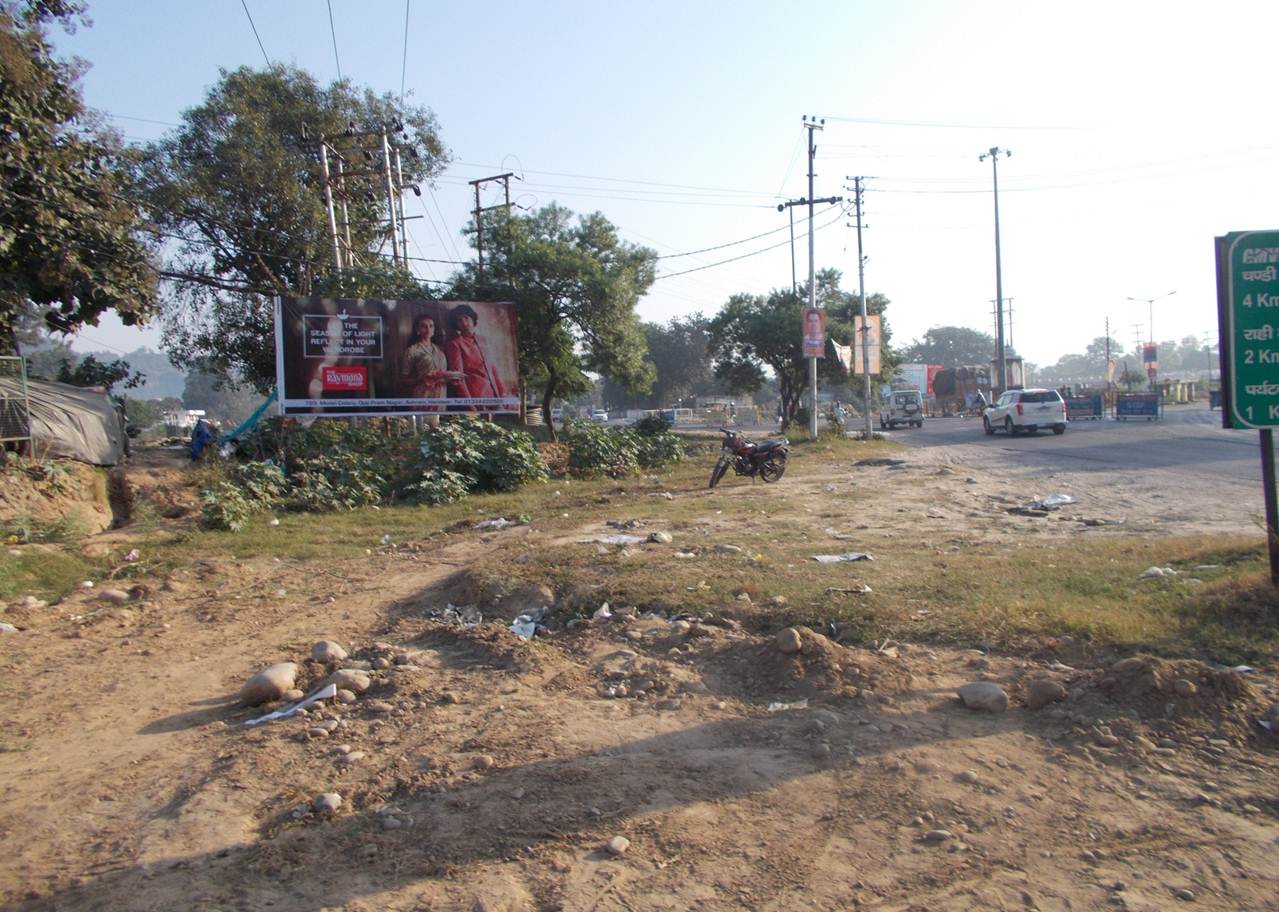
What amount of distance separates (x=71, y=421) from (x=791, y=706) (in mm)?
15270

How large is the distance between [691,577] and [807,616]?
1589 mm

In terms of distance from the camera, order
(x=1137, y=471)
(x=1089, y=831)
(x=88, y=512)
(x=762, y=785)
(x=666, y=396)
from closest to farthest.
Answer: (x=1089, y=831)
(x=762, y=785)
(x=88, y=512)
(x=1137, y=471)
(x=666, y=396)

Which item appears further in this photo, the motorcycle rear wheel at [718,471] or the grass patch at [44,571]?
the motorcycle rear wheel at [718,471]

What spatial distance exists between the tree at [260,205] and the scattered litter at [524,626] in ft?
54.0

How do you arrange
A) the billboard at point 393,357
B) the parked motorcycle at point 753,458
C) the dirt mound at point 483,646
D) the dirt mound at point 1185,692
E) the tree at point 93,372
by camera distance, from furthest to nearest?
the tree at point 93,372
the billboard at point 393,357
the parked motorcycle at point 753,458
the dirt mound at point 483,646
the dirt mound at point 1185,692

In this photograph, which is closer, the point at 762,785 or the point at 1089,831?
the point at 1089,831

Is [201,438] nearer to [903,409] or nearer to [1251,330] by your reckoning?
[1251,330]

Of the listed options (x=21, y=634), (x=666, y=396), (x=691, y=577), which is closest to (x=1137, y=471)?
(x=691, y=577)

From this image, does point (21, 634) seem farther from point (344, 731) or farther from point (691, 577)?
point (691, 577)

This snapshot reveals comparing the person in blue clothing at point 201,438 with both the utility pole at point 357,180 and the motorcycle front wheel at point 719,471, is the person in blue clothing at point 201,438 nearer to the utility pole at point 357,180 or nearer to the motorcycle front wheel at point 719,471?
the utility pole at point 357,180

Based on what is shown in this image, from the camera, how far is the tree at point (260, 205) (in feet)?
75.8

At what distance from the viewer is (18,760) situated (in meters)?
4.71

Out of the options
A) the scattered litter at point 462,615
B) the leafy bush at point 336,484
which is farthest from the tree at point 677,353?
the scattered litter at point 462,615

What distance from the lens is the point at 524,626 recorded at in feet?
22.6
